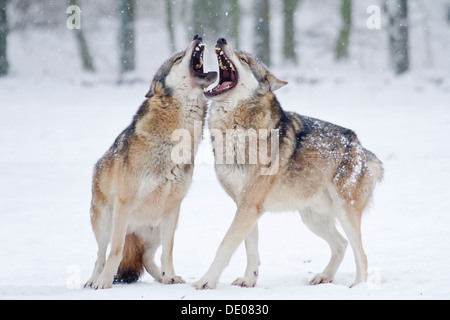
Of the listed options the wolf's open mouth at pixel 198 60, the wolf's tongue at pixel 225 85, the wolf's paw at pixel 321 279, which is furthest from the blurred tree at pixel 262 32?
the wolf's tongue at pixel 225 85

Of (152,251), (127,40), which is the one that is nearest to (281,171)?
(152,251)

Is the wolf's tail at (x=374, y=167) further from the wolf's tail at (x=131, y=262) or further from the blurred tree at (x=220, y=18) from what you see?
the blurred tree at (x=220, y=18)

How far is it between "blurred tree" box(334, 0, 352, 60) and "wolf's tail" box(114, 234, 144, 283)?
2108 centimetres

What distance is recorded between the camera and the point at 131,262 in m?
5.59

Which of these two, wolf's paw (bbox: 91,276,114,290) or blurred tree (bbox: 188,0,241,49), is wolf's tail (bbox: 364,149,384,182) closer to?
wolf's paw (bbox: 91,276,114,290)

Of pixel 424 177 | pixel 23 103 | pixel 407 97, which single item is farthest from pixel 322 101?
pixel 23 103

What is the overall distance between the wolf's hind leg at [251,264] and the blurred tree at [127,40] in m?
17.7

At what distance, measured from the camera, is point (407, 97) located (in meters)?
17.0

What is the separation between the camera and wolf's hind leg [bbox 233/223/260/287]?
5.52 meters

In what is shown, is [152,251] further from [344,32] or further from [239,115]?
[344,32]

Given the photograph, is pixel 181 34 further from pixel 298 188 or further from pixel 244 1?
pixel 298 188

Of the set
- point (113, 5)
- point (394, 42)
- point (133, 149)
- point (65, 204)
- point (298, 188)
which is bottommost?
point (65, 204)

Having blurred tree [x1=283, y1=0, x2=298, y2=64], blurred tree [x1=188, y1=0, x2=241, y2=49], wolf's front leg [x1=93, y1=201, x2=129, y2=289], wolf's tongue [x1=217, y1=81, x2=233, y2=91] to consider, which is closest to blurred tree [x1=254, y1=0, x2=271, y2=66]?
blurred tree [x1=283, y1=0, x2=298, y2=64]

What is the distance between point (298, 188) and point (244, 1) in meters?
32.0
